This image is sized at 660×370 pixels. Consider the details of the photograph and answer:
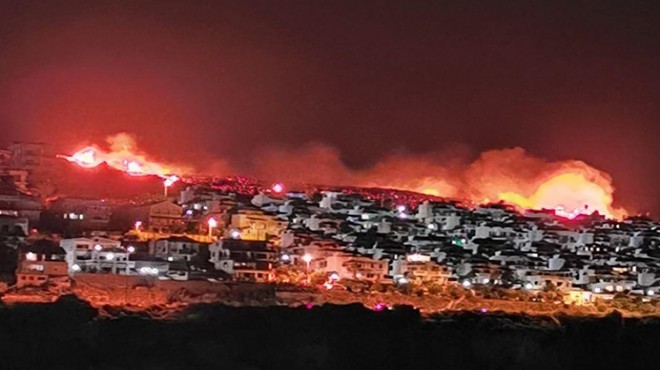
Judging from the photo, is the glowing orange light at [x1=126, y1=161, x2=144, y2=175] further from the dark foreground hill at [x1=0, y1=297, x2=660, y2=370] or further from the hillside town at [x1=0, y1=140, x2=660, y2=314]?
the dark foreground hill at [x1=0, y1=297, x2=660, y2=370]

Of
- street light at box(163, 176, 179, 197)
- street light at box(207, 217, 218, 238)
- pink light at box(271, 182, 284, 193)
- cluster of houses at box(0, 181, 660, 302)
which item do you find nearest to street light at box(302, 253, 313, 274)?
cluster of houses at box(0, 181, 660, 302)

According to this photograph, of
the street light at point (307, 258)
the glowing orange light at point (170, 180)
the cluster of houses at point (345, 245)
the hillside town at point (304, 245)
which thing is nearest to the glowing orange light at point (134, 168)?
the glowing orange light at point (170, 180)

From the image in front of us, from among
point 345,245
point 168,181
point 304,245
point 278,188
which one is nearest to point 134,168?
point 168,181

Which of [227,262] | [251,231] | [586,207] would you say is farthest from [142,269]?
[586,207]

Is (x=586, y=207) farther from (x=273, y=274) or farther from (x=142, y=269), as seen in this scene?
(x=142, y=269)

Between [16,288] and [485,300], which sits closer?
[16,288]
